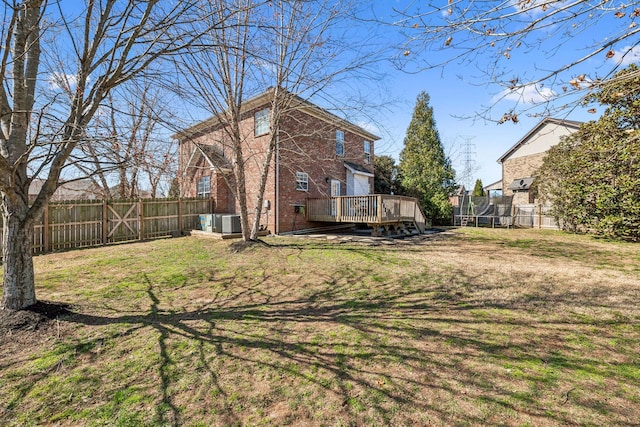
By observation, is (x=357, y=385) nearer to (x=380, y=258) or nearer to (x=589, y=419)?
(x=589, y=419)

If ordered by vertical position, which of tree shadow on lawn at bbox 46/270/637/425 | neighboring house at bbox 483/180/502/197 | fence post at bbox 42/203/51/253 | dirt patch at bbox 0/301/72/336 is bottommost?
tree shadow on lawn at bbox 46/270/637/425

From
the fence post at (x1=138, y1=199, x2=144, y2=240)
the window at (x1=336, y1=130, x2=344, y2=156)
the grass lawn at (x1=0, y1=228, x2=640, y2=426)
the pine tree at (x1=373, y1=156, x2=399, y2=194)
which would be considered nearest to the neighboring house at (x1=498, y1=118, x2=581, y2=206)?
the pine tree at (x1=373, y1=156, x2=399, y2=194)

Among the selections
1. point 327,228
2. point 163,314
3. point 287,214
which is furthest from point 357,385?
point 327,228

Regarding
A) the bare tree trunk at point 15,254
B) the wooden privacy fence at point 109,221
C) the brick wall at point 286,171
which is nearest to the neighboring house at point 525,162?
the brick wall at point 286,171

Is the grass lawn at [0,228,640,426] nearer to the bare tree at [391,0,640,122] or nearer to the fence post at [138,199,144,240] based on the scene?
the bare tree at [391,0,640,122]

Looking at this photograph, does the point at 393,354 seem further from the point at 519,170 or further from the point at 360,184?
the point at 519,170

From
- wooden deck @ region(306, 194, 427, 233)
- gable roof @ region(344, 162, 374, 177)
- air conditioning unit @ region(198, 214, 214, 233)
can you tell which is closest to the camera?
wooden deck @ region(306, 194, 427, 233)

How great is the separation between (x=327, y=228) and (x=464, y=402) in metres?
12.7

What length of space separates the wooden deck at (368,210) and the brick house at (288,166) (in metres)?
0.88

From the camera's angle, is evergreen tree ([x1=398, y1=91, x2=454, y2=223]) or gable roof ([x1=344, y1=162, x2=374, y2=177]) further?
evergreen tree ([x1=398, y1=91, x2=454, y2=223])

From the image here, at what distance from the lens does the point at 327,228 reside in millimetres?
15000

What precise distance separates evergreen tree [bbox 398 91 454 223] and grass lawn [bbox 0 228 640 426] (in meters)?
14.5

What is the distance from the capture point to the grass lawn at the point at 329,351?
7.62 feet

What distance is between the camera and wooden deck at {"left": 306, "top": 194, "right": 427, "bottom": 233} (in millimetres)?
11578
